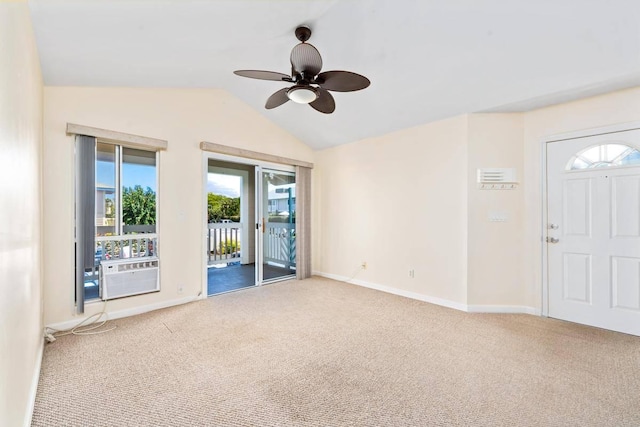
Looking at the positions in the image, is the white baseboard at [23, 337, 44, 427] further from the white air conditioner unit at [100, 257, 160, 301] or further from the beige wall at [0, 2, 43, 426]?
the white air conditioner unit at [100, 257, 160, 301]

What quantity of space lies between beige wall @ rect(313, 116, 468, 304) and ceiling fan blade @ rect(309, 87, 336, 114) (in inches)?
72.7

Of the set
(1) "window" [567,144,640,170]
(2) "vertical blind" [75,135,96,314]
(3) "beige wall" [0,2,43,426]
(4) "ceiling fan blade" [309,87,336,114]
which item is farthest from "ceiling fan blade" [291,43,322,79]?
(1) "window" [567,144,640,170]

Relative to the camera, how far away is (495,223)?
358 centimetres

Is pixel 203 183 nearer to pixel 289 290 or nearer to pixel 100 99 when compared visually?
pixel 100 99

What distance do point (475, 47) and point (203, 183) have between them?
3570mm

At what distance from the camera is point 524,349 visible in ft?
8.43

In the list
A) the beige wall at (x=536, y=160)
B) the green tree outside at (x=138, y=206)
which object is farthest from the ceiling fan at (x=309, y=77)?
the beige wall at (x=536, y=160)

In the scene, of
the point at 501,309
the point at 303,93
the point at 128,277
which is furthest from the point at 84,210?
the point at 501,309

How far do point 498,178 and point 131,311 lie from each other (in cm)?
477

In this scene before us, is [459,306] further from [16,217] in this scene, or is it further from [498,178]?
[16,217]

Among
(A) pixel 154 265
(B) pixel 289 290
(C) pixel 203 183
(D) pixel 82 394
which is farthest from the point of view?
(B) pixel 289 290

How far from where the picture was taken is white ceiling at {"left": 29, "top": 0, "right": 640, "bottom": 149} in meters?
2.12

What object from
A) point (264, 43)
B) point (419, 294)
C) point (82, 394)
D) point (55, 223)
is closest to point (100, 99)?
point (55, 223)

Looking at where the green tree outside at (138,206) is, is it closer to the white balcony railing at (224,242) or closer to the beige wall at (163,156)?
the beige wall at (163,156)
